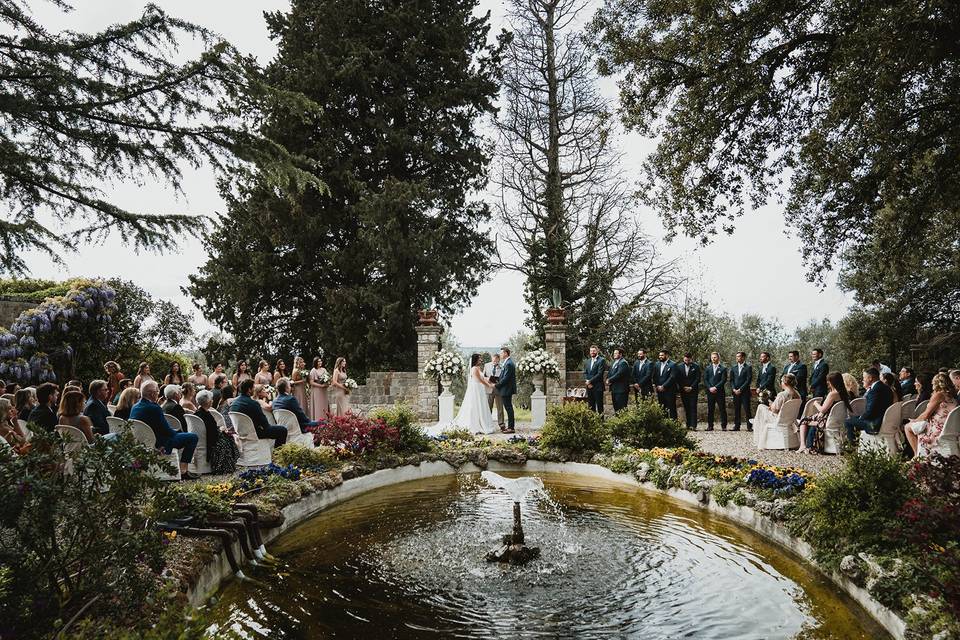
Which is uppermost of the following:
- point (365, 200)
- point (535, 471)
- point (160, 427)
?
point (365, 200)

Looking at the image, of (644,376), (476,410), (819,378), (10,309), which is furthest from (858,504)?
(10,309)

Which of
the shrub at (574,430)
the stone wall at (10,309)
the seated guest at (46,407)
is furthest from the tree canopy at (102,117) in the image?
the stone wall at (10,309)

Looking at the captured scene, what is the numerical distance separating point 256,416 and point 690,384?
9.87m

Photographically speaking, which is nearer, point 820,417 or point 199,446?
point 199,446

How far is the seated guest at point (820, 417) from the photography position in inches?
394

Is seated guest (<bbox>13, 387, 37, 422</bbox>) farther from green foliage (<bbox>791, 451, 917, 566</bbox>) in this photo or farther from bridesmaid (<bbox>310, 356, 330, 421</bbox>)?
green foliage (<bbox>791, 451, 917, 566</bbox>)

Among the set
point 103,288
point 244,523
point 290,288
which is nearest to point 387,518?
point 244,523

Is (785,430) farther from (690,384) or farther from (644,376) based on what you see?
(644,376)

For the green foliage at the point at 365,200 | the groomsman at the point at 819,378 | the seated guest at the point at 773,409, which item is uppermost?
the green foliage at the point at 365,200

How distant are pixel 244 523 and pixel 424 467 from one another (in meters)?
4.71

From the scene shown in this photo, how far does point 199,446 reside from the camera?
871 centimetres

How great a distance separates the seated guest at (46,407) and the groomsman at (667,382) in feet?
38.1

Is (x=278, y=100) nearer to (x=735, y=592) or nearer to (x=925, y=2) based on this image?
(x=735, y=592)

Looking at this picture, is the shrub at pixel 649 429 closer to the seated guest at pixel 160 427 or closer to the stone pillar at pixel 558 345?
the stone pillar at pixel 558 345
